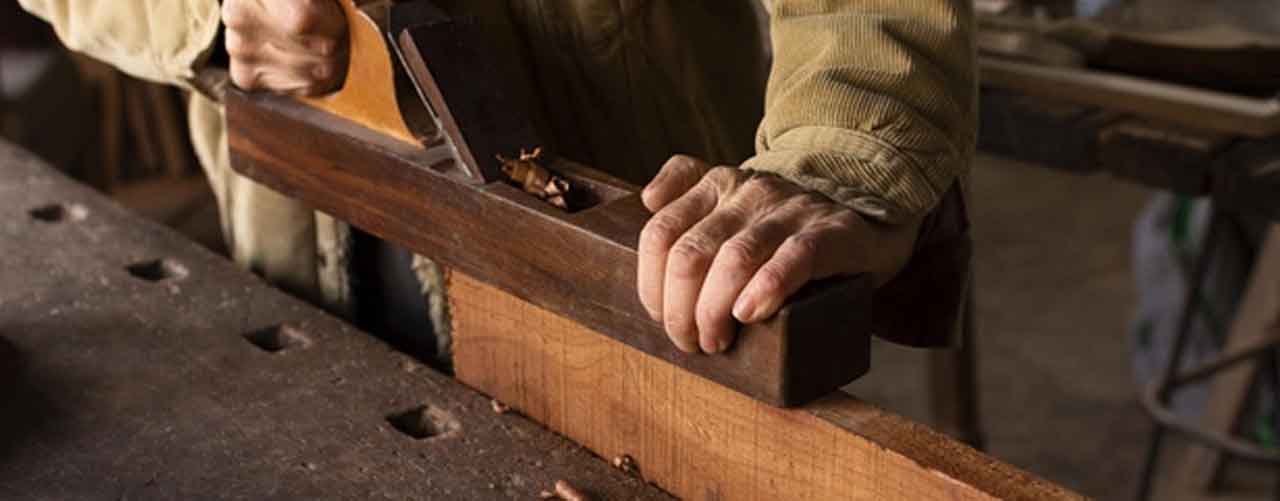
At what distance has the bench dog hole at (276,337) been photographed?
4.34 ft

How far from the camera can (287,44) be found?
4.03ft

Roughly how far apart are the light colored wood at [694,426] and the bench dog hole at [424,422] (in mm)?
51

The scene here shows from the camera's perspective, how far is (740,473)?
3.39 feet

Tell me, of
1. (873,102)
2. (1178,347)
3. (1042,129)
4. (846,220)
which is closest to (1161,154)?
(1042,129)

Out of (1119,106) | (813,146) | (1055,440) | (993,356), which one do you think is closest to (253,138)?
(813,146)

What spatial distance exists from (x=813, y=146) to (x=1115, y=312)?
3.36m

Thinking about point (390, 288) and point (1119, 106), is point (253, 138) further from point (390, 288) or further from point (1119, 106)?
point (1119, 106)

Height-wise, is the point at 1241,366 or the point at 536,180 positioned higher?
the point at 536,180

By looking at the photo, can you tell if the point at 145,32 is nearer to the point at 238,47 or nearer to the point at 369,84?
the point at 238,47

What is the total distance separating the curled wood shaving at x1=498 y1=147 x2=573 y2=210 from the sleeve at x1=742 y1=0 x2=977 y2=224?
0.44 feet

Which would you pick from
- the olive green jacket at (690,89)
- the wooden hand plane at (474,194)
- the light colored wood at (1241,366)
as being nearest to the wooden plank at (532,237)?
the wooden hand plane at (474,194)

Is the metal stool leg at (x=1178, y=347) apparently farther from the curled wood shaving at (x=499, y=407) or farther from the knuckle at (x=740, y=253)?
the knuckle at (x=740, y=253)

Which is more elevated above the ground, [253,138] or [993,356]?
[253,138]

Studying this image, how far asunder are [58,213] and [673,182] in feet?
2.78
